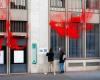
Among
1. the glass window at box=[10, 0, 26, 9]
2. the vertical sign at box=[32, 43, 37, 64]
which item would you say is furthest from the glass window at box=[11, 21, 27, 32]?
the vertical sign at box=[32, 43, 37, 64]

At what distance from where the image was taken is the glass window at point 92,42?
33.2m

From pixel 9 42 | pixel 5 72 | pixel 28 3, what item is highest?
pixel 28 3

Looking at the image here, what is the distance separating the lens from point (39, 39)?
31.1m

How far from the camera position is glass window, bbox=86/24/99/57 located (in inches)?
1308

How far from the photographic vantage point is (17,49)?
101 ft

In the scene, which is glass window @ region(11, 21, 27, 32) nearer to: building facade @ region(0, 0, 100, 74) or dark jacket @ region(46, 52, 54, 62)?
building facade @ region(0, 0, 100, 74)

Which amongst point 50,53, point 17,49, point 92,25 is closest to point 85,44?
point 92,25

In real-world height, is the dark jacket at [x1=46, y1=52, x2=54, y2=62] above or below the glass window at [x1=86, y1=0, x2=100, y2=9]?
below

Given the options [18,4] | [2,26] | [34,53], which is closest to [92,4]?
[18,4]

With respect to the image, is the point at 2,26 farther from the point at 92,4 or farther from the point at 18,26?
the point at 92,4

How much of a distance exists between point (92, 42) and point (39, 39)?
4.73m

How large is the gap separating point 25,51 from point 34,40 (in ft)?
3.43

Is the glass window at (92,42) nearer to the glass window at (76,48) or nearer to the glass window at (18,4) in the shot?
the glass window at (76,48)

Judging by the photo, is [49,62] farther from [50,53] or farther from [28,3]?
[28,3]
